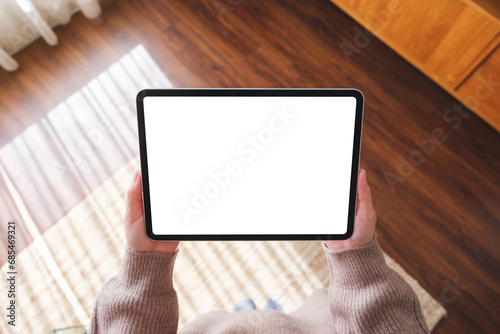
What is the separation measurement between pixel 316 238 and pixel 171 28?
1.32 m

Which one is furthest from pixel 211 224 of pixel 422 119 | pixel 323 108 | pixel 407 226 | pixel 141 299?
pixel 422 119

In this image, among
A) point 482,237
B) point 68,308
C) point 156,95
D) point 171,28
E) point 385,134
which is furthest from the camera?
point 171,28

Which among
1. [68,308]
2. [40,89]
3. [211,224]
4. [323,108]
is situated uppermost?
[323,108]

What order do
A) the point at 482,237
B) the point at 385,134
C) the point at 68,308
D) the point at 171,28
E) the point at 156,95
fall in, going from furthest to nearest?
1. the point at 171,28
2. the point at 385,134
3. the point at 482,237
4. the point at 68,308
5. the point at 156,95

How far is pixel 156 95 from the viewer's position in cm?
68

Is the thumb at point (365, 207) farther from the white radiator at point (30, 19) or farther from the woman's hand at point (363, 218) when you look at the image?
the white radiator at point (30, 19)

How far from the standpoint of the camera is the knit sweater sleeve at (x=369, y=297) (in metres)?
0.71

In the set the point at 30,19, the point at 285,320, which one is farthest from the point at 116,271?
the point at 30,19

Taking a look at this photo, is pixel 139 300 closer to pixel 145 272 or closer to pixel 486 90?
pixel 145 272

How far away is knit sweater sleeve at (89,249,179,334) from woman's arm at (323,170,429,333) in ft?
1.20

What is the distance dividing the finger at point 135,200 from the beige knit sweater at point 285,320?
77 millimetres

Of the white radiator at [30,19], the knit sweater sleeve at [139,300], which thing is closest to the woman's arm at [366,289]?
the knit sweater sleeve at [139,300]

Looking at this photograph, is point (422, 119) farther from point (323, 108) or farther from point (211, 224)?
point (211, 224)

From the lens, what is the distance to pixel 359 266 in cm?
75
